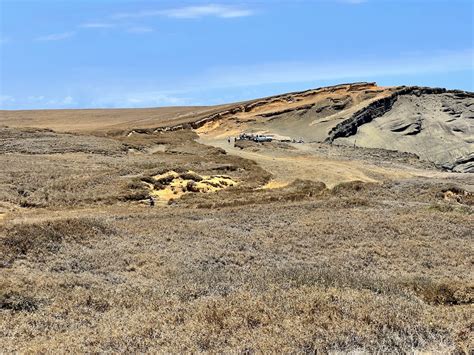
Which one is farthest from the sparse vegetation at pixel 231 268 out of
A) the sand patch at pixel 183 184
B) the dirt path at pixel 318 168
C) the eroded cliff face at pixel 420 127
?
the eroded cliff face at pixel 420 127

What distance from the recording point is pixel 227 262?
13805 millimetres

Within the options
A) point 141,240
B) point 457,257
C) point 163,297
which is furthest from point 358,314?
point 141,240

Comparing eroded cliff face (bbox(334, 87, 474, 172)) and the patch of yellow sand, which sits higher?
eroded cliff face (bbox(334, 87, 474, 172))

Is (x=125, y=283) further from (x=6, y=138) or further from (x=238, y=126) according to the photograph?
(x=238, y=126)

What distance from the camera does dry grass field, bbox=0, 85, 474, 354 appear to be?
6484 millimetres

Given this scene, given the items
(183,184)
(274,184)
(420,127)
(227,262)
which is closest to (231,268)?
(227,262)

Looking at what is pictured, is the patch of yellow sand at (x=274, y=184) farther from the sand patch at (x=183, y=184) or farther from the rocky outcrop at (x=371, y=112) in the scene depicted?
the rocky outcrop at (x=371, y=112)

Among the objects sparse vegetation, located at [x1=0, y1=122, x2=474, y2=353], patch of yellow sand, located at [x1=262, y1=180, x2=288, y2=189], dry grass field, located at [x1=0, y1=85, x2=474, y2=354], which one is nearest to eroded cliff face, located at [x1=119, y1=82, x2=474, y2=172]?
dry grass field, located at [x1=0, y1=85, x2=474, y2=354]

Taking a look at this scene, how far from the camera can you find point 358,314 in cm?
679

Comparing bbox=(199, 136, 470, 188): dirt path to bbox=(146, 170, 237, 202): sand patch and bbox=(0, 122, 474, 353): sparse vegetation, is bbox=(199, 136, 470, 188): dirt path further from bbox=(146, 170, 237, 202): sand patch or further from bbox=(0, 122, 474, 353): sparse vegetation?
bbox=(0, 122, 474, 353): sparse vegetation

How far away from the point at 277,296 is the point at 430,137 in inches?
2324

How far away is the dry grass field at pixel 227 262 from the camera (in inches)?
255

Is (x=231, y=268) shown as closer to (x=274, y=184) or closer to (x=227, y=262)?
(x=227, y=262)

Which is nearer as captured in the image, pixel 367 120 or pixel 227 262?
pixel 227 262
